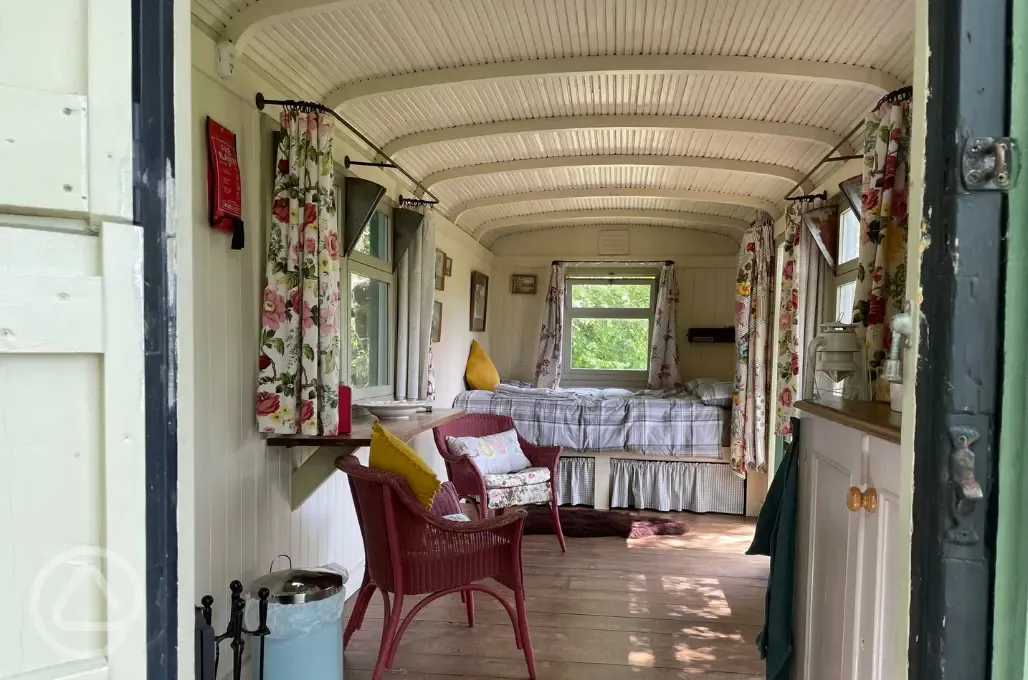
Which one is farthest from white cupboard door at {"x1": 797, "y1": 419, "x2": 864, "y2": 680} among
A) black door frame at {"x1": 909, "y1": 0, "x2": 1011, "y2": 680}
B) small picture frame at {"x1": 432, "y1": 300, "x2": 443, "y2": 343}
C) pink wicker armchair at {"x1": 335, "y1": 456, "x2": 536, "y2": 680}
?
small picture frame at {"x1": 432, "y1": 300, "x2": 443, "y2": 343}

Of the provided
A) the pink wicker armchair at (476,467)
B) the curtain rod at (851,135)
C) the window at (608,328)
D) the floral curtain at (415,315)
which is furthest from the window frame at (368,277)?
the window at (608,328)

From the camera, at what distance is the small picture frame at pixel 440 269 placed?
4.60 m

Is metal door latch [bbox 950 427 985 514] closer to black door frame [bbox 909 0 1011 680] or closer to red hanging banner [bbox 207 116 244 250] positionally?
black door frame [bbox 909 0 1011 680]

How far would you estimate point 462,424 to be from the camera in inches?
158

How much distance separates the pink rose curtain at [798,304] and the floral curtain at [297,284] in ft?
8.05

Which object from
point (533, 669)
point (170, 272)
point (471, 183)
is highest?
point (471, 183)

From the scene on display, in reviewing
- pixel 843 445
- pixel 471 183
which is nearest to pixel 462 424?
pixel 471 183

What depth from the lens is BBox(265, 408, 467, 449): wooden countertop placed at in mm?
2402

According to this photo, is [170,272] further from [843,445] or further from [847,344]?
[847,344]

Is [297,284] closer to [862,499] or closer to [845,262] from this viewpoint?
[862,499]

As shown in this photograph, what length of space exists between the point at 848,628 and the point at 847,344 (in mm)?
951

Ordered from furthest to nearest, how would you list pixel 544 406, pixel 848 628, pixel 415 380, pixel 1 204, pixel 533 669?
pixel 544 406 < pixel 415 380 < pixel 533 669 < pixel 848 628 < pixel 1 204

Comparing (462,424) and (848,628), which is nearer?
(848,628)

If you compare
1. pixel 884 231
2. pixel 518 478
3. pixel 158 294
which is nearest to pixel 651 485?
pixel 518 478
